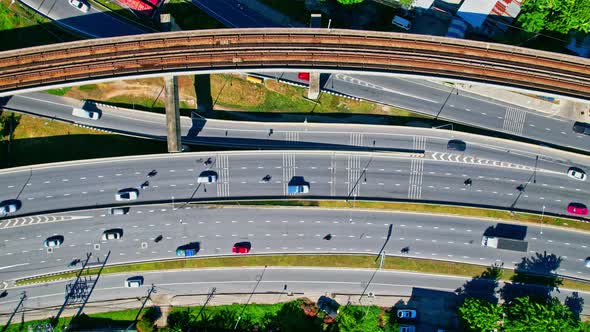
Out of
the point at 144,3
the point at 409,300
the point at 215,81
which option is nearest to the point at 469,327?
the point at 409,300

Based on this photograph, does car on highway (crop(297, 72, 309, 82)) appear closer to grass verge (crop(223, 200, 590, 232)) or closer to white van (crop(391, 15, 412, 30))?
white van (crop(391, 15, 412, 30))

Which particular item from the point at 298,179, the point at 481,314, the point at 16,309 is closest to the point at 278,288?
the point at 298,179

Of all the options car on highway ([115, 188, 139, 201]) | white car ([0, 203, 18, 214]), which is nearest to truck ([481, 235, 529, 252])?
car on highway ([115, 188, 139, 201])

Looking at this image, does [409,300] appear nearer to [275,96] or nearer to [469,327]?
[469,327]

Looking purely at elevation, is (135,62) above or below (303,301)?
above

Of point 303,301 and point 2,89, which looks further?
point 303,301

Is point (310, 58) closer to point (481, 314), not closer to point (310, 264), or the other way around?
point (310, 264)
